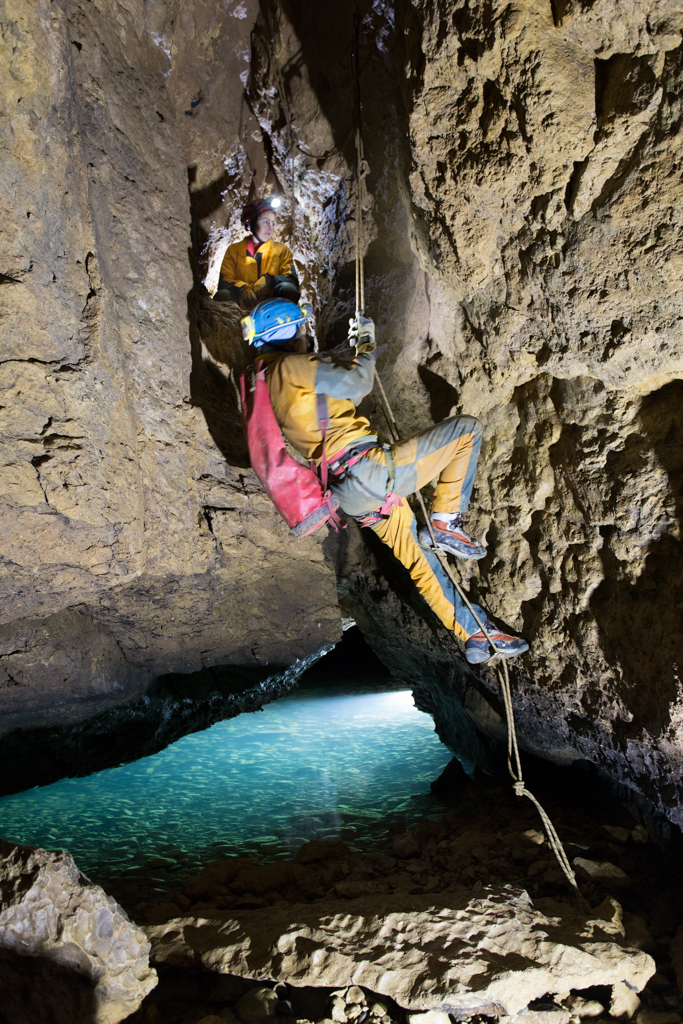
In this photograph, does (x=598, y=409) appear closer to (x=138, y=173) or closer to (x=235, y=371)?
(x=235, y=371)

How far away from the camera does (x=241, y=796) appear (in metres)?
5.56

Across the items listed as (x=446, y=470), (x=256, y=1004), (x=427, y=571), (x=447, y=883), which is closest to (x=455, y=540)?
(x=427, y=571)

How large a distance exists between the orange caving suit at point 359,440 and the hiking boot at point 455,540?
0.08 metres

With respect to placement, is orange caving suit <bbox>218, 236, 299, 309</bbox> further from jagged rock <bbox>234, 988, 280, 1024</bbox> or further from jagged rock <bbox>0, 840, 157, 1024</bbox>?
jagged rock <bbox>234, 988, 280, 1024</bbox>

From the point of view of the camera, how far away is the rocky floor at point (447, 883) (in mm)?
2271

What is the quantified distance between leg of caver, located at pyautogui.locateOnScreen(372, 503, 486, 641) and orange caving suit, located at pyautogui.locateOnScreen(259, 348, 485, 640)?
0.11 feet

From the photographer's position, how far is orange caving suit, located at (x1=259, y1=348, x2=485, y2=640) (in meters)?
2.74

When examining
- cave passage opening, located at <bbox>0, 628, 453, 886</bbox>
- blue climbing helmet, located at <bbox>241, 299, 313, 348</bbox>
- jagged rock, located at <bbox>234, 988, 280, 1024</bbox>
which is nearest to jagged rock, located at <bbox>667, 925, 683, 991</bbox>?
jagged rock, located at <bbox>234, 988, 280, 1024</bbox>

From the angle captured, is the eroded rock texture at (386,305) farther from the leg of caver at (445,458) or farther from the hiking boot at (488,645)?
the leg of caver at (445,458)

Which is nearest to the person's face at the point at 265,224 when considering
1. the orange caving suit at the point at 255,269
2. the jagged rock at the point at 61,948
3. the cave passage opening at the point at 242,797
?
the orange caving suit at the point at 255,269

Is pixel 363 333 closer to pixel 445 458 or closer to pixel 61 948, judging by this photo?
pixel 445 458

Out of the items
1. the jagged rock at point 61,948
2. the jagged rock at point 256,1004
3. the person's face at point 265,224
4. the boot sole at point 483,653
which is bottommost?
the jagged rock at point 256,1004

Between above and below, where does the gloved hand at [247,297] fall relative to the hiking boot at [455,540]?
above

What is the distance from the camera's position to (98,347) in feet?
9.36
